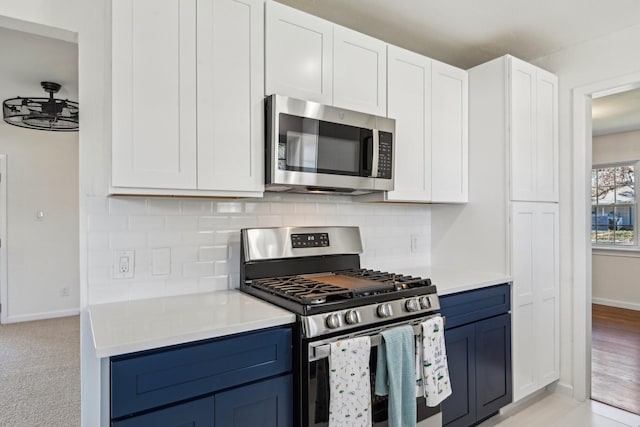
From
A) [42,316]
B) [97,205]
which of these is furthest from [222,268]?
[42,316]

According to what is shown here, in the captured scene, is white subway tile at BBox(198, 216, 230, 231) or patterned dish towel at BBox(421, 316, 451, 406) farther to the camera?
white subway tile at BBox(198, 216, 230, 231)

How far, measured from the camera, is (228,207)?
6.93 ft

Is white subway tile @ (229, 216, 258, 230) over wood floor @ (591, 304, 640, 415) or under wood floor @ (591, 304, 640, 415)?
over

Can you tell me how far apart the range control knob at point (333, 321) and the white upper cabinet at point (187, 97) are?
674 mm

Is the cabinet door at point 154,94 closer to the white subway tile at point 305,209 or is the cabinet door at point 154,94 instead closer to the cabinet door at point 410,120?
the white subway tile at point 305,209

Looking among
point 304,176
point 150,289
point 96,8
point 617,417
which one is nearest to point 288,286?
point 304,176

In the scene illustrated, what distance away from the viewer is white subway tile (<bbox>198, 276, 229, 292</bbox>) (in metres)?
2.03

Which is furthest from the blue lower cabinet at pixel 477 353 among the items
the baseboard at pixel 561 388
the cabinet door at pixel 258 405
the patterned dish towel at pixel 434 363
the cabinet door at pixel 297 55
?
the cabinet door at pixel 297 55

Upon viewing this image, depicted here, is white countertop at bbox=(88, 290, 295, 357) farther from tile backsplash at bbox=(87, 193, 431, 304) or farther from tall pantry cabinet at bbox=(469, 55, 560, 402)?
tall pantry cabinet at bbox=(469, 55, 560, 402)

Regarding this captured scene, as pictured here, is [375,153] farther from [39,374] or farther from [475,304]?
[39,374]

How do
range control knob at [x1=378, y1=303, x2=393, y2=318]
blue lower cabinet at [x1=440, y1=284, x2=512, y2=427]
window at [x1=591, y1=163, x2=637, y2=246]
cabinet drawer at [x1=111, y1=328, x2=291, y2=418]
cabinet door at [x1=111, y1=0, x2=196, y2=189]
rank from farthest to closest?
window at [x1=591, y1=163, x2=637, y2=246]
blue lower cabinet at [x1=440, y1=284, x2=512, y2=427]
range control knob at [x1=378, y1=303, x2=393, y2=318]
cabinet door at [x1=111, y1=0, x2=196, y2=189]
cabinet drawer at [x1=111, y1=328, x2=291, y2=418]

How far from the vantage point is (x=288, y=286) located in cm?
186

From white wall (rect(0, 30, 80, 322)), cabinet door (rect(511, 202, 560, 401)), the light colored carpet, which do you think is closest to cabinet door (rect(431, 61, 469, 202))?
cabinet door (rect(511, 202, 560, 401))

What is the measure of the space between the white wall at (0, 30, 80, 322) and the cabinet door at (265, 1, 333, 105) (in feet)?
14.4
